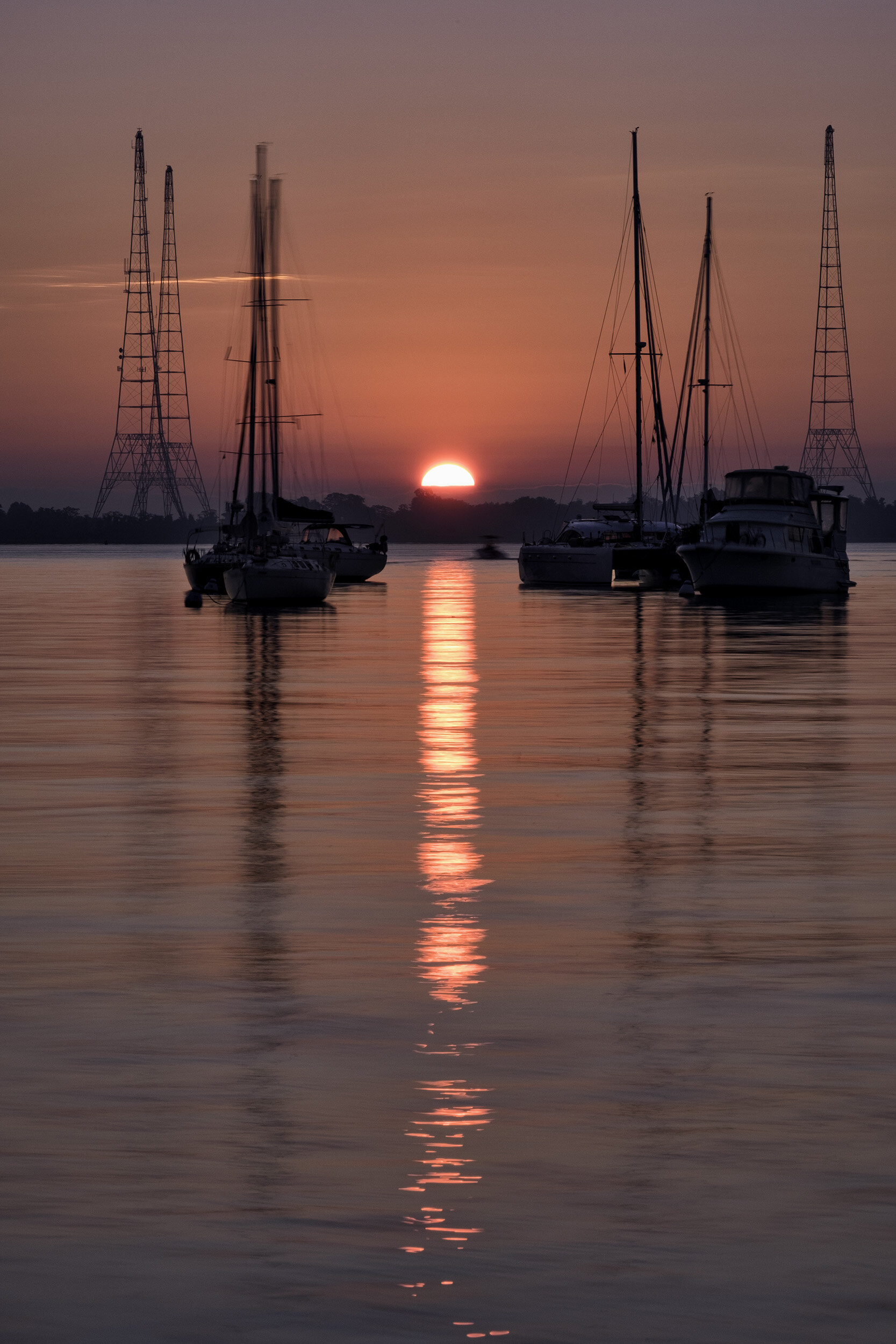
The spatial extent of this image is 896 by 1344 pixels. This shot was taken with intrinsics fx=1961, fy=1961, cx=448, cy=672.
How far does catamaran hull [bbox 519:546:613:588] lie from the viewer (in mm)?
96000

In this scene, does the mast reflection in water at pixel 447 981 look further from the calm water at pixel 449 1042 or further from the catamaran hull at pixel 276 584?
the catamaran hull at pixel 276 584

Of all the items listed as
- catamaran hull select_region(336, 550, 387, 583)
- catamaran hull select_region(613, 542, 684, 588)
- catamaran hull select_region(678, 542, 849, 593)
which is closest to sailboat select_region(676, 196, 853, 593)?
catamaran hull select_region(678, 542, 849, 593)

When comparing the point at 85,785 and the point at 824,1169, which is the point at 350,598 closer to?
the point at 85,785

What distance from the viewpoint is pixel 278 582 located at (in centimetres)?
6588

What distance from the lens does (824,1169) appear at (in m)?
6.61

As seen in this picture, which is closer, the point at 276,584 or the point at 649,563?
the point at 276,584

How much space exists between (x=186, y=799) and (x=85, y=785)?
1488 mm

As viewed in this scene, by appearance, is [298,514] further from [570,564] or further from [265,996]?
[265,996]

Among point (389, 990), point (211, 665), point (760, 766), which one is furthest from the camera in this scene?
point (211, 665)

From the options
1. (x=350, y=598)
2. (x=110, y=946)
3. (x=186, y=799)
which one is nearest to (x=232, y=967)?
(x=110, y=946)

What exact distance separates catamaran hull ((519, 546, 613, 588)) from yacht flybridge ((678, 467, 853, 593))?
Answer: 2276 centimetres

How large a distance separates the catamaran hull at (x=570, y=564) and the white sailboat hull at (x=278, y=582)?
29.5 metres

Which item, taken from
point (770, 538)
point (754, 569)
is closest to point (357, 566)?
point (754, 569)

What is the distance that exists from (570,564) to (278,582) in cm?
3376
